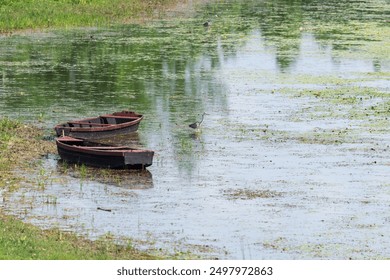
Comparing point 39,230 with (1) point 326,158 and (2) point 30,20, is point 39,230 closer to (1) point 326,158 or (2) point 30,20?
(1) point 326,158

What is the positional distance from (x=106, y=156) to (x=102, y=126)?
194 inches

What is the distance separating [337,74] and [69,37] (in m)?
15.3

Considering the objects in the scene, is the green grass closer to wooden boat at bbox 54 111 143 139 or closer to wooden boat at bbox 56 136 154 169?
wooden boat at bbox 56 136 154 169

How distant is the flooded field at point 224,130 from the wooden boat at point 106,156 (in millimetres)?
318

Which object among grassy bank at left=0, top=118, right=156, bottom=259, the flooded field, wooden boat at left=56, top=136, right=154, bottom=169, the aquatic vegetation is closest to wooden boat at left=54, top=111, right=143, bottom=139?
the flooded field

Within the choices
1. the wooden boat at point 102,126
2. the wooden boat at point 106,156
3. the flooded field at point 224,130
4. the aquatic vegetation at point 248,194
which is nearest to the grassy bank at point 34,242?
the flooded field at point 224,130

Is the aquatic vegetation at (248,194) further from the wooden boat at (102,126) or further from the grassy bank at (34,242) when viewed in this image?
the wooden boat at (102,126)

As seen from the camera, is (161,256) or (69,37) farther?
(69,37)

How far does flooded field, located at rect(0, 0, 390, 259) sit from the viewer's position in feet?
77.5

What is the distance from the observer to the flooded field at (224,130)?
77.5 feet

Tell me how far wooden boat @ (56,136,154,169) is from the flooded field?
1.04 ft

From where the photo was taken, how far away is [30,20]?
5675 cm

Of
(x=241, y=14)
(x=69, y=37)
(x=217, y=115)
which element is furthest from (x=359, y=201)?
(x=241, y=14)

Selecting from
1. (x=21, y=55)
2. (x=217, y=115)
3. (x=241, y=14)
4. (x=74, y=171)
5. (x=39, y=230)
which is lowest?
(x=241, y=14)
